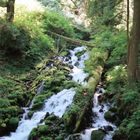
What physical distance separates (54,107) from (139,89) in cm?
368

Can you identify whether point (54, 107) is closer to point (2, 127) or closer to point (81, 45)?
point (2, 127)

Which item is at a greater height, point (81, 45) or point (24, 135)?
point (81, 45)

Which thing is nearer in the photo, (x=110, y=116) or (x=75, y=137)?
(x=75, y=137)

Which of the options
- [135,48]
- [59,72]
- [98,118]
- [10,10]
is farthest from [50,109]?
[10,10]

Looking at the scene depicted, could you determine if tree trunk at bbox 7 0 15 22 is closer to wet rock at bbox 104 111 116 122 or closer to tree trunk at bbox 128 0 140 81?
tree trunk at bbox 128 0 140 81

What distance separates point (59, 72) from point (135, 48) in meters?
5.25

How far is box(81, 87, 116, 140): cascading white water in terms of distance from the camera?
10275 mm

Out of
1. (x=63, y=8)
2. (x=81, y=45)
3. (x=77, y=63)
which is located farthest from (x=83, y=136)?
(x=63, y=8)

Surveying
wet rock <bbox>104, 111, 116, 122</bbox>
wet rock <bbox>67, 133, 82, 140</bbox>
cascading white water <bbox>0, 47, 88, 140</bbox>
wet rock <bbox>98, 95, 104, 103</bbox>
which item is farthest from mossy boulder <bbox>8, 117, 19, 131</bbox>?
wet rock <bbox>104, 111, 116, 122</bbox>

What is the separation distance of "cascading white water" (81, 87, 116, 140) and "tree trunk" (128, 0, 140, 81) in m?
1.51

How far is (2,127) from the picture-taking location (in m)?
11.9

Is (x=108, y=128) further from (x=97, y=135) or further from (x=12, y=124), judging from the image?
(x=12, y=124)

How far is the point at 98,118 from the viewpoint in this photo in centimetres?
1157

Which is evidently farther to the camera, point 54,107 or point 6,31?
point 6,31
